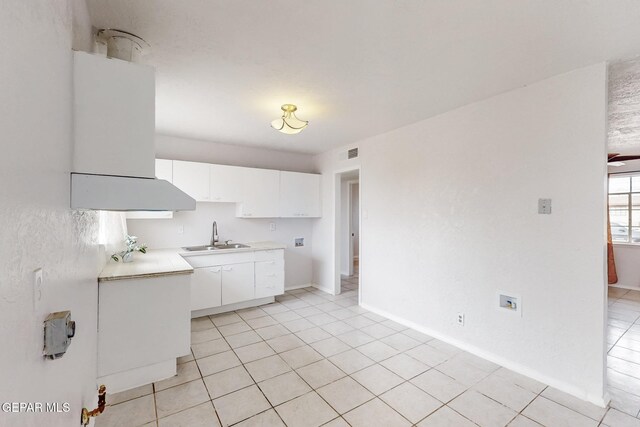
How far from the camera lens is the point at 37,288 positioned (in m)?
0.85

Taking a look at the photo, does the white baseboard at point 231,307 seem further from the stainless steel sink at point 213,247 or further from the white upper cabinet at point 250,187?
the white upper cabinet at point 250,187

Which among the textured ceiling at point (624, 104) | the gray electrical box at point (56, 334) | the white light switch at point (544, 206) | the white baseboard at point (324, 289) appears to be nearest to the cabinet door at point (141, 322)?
the gray electrical box at point (56, 334)

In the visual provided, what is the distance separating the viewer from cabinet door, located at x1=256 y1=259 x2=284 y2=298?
13.6ft

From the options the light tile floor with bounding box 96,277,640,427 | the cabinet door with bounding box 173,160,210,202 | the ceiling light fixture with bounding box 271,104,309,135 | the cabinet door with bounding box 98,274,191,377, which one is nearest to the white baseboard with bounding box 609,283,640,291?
the light tile floor with bounding box 96,277,640,427

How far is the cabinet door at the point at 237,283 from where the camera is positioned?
3826 millimetres

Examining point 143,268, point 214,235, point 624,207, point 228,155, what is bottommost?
point 143,268

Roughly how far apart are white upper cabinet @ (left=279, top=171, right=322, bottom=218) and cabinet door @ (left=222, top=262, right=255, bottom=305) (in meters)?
1.12

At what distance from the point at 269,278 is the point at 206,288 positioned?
0.92 m

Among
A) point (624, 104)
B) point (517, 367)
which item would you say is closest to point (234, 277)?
point (517, 367)

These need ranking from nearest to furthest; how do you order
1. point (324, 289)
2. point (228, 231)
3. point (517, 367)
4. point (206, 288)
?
point (517, 367) → point (206, 288) → point (228, 231) → point (324, 289)

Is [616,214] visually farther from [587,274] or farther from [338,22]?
[338,22]

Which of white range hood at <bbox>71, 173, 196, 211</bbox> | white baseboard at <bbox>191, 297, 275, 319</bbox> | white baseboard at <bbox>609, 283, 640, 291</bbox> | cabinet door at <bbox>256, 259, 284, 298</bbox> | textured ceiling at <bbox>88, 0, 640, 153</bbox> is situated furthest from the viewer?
white baseboard at <bbox>609, 283, 640, 291</bbox>

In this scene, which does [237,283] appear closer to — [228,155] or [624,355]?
[228,155]

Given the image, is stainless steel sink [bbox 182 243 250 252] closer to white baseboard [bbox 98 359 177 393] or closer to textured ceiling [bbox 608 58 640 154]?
white baseboard [bbox 98 359 177 393]
